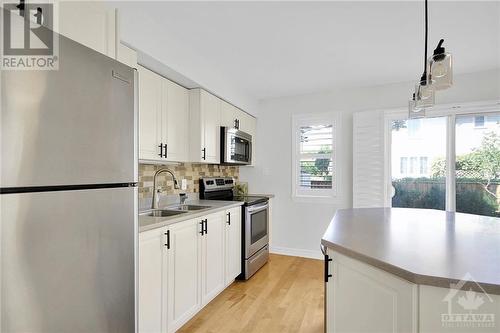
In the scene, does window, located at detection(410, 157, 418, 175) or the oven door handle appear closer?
the oven door handle

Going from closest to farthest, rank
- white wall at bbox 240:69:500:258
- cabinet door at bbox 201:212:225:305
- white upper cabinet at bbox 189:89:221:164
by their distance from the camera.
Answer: cabinet door at bbox 201:212:225:305, white upper cabinet at bbox 189:89:221:164, white wall at bbox 240:69:500:258

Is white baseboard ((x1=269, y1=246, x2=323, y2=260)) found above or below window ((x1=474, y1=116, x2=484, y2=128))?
below

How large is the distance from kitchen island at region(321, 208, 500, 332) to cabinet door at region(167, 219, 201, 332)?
1.11m

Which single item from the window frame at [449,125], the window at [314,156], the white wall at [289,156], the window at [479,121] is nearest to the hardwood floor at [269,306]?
the white wall at [289,156]

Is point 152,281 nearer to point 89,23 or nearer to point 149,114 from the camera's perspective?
point 149,114

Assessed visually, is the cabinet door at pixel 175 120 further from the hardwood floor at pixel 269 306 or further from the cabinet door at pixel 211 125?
the hardwood floor at pixel 269 306

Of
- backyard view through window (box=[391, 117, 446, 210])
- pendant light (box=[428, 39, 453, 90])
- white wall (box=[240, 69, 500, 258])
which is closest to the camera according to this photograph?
pendant light (box=[428, 39, 453, 90])

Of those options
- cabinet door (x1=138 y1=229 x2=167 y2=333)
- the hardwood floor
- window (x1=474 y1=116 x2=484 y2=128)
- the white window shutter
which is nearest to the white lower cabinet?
cabinet door (x1=138 y1=229 x2=167 y2=333)

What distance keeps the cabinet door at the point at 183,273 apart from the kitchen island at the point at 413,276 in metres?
1.11

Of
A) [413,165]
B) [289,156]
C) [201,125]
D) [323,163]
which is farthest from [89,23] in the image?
[413,165]

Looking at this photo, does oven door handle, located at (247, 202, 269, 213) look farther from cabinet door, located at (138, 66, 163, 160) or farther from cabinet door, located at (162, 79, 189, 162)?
cabinet door, located at (138, 66, 163, 160)

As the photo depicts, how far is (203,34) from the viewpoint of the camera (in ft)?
7.18

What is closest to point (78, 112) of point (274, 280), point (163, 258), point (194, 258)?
point (163, 258)

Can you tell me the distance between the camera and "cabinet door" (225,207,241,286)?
278 centimetres
